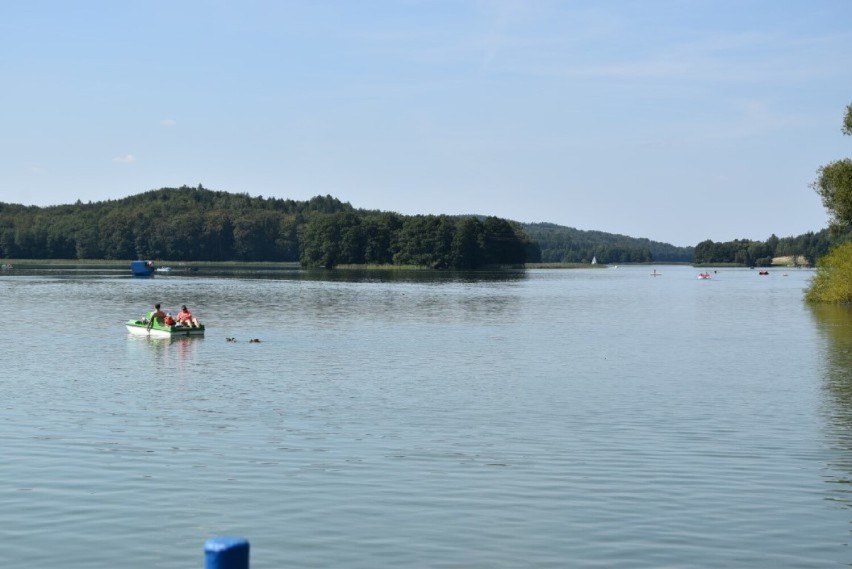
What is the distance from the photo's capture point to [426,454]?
2473cm

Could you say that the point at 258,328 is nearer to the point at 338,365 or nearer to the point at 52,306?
the point at 338,365

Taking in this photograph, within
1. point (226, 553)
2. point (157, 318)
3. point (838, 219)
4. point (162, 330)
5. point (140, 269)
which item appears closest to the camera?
point (226, 553)

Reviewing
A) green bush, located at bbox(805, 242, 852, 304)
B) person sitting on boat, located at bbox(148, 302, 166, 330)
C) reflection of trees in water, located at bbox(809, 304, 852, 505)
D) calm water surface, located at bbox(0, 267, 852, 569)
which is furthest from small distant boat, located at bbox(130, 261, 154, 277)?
calm water surface, located at bbox(0, 267, 852, 569)

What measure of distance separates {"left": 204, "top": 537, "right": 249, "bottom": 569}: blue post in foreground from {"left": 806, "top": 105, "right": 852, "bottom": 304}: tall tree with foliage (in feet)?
281

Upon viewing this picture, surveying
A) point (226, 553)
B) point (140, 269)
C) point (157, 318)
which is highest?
point (226, 553)

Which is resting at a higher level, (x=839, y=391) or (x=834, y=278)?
(x=834, y=278)

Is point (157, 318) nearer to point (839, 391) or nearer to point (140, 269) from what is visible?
point (839, 391)

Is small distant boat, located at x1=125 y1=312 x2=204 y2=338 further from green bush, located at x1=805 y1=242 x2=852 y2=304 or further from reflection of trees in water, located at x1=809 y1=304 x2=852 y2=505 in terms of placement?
green bush, located at x1=805 y1=242 x2=852 y2=304

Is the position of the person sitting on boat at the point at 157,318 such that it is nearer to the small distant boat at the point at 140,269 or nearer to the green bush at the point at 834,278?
the green bush at the point at 834,278

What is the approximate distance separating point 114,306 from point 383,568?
83207 mm

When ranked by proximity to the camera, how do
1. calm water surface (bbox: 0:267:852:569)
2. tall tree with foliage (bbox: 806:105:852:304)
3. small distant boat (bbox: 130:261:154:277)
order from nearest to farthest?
calm water surface (bbox: 0:267:852:569) → tall tree with foliage (bbox: 806:105:852:304) → small distant boat (bbox: 130:261:154:277)

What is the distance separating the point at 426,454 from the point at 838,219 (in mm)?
74075

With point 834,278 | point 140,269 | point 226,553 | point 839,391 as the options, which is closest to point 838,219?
point 834,278

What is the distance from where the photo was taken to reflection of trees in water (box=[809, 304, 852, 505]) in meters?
23.3
